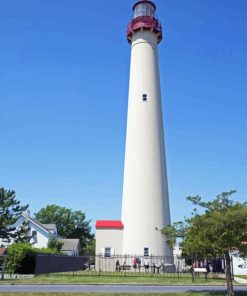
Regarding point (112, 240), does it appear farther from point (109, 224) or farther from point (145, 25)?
point (145, 25)

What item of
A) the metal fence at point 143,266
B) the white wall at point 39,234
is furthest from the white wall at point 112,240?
the white wall at point 39,234

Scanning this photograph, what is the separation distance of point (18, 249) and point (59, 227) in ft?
200

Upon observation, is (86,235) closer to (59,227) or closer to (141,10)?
(59,227)

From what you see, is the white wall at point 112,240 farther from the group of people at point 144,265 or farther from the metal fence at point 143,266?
the group of people at point 144,265

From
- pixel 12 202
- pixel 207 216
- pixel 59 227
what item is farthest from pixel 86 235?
pixel 207 216

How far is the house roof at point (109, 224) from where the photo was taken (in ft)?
126

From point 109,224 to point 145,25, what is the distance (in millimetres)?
20181

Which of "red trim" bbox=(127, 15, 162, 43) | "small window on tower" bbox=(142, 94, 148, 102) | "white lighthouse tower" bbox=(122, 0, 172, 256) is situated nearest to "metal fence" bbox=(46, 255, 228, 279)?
"white lighthouse tower" bbox=(122, 0, 172, 256)

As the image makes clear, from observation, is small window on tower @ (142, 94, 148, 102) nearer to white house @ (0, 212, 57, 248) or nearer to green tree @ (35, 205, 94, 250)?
white house @ (0, 212, 57, 248)

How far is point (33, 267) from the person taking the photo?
3294cm

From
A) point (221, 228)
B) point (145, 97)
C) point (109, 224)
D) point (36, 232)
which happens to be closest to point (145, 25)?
point (145, 97)

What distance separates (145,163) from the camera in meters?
37.4

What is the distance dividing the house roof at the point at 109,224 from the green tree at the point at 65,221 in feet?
174

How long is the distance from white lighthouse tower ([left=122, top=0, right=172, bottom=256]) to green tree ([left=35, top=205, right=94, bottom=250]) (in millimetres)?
55652
